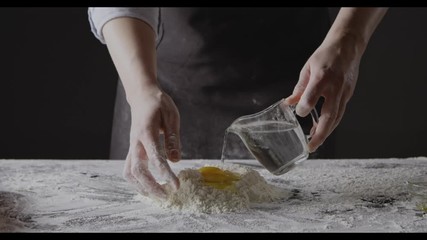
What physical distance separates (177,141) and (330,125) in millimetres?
304

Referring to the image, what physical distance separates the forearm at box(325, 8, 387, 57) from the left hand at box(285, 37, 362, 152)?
0.7 inches

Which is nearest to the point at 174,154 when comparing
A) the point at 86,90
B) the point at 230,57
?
the point at 230,57

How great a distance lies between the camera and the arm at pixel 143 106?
127 centimetres

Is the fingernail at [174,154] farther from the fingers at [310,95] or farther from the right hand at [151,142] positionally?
the fingers at [310,95]

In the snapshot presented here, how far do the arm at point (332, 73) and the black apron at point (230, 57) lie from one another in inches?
22.1

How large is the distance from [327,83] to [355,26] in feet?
0.55

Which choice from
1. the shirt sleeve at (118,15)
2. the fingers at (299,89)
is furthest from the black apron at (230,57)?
the fingers at (299,89)

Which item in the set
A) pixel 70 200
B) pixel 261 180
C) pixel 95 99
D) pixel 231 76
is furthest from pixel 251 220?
pixel 95 99

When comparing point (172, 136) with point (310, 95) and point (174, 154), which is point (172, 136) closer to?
point (174, 154)

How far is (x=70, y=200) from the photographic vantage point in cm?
130

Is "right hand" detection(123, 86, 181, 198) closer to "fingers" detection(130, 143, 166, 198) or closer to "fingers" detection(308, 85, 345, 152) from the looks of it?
"fingers" detection(130, 143, 166, 198)

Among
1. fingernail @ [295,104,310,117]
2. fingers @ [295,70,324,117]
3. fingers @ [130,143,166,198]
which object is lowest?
fingers @ [130,143,166,198]

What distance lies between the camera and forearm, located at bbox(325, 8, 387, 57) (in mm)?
1354

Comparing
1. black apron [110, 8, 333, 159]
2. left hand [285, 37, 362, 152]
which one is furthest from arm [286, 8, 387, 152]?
black apron [110, 8, 333, 159]
